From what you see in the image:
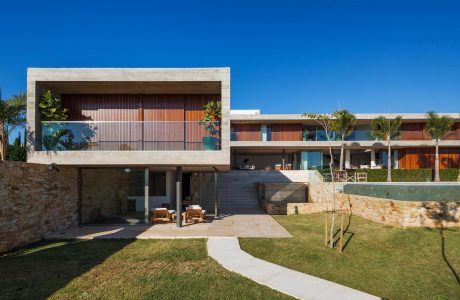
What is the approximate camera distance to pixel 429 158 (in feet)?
105

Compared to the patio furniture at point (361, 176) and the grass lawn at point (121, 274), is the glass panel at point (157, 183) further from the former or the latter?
the patio furniture at point (361, 176)

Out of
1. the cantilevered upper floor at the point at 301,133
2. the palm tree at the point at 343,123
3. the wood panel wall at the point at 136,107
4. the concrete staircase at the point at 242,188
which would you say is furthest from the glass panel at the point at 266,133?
the wood panel wall at the point at 136,107

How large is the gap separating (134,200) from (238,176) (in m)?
15.6

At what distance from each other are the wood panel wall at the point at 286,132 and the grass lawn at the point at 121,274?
943 inches

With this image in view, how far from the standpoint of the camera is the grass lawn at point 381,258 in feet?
22.8

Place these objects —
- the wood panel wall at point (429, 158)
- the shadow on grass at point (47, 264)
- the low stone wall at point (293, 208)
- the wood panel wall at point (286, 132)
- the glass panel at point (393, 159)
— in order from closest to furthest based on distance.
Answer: the shadow on grass at point (47, 264)
the low stone wall at point (293, 208)
the wood panel wall at point (429, 158)
the wood panel wall at point (286, 132)
the glass panel at point (393, 159)

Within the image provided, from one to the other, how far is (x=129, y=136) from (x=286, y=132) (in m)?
23.2

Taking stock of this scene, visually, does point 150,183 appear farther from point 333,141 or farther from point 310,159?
point 310,159

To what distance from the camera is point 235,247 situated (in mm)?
9656

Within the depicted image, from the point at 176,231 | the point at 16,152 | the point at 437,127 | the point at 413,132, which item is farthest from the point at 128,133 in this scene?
the point at 413,132

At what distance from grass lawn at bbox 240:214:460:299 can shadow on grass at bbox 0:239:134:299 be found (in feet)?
16.3

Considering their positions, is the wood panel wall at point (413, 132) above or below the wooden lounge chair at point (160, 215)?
above

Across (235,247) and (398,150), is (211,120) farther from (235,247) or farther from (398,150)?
(398,150)

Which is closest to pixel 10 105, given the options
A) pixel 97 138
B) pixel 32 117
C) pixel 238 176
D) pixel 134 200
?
pixel 32 117
